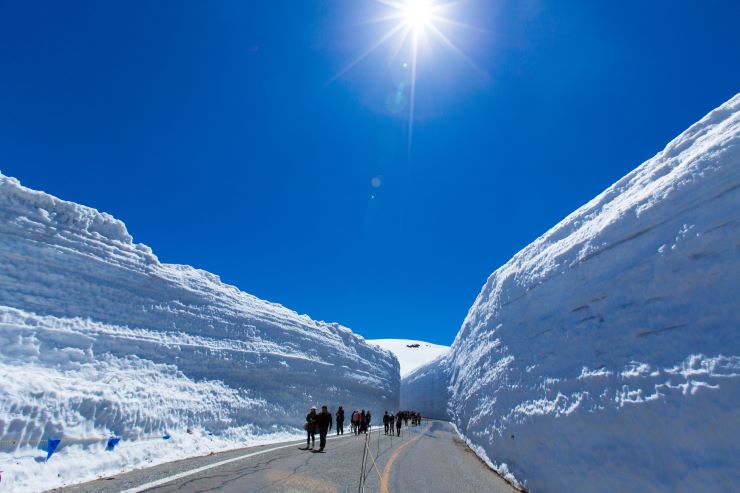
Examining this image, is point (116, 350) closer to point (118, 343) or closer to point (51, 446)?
point (118, 343)

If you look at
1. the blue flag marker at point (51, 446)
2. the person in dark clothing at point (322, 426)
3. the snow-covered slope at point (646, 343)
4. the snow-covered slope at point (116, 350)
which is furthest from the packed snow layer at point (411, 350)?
the blue flag marker at point (51, 446)

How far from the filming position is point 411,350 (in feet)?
432

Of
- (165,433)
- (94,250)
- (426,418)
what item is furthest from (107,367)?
(426,418)

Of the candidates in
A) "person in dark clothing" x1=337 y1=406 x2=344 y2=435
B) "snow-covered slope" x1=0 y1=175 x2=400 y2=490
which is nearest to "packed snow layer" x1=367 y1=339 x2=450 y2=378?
"person in dark clothing" x1=337 y1=406 x2=344 y2=435

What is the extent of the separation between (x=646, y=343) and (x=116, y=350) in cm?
1738

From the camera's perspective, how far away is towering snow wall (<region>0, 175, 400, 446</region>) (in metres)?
11.1

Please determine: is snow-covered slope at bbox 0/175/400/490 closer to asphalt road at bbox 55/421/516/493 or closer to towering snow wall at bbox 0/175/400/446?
towering snow wall at bbox 0/175/400/446

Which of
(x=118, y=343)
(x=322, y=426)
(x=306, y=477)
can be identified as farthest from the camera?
(x=118, y=343)

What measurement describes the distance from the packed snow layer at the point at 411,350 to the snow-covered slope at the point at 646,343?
104 meters

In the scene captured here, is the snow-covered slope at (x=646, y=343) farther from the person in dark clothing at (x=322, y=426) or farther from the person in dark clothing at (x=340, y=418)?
the person in dark clothing at (x=340, y=418)

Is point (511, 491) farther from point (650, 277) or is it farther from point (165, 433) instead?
point (165, 433)

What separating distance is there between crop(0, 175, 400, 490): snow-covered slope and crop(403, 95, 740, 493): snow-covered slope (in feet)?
30.2

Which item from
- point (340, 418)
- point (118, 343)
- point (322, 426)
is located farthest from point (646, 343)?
point (340, 418)

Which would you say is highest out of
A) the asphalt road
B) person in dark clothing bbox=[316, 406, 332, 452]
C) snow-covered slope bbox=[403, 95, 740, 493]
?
snow-covered slope bbox=[403, 95, 740, 493]
